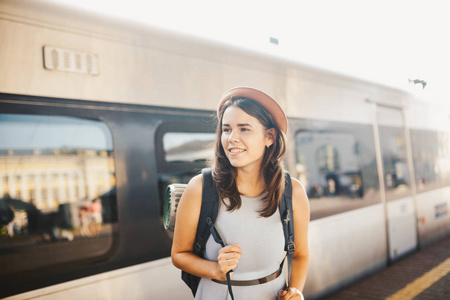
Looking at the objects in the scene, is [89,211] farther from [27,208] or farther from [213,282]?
[213,282]

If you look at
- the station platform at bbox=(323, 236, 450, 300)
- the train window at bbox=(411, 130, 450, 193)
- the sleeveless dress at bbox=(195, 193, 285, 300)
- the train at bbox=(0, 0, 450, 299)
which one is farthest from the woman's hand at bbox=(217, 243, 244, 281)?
the train window at bbox=(411, 130, 450, 193)

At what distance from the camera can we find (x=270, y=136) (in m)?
1.55

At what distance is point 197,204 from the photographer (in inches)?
56.6

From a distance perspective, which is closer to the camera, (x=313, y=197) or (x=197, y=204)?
(x=197, y=204)

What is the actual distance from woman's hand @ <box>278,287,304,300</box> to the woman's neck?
1.36 ft

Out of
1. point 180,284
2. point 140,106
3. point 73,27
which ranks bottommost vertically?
point 180,284

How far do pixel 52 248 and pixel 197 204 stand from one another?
1310 mm

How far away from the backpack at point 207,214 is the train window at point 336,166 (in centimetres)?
235

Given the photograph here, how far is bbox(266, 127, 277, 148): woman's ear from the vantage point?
154 cm

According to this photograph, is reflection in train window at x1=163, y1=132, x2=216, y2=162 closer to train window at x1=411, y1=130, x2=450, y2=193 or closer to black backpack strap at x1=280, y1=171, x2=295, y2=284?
black backpack strap at x1=280, y1=171, x2=295, y2=284

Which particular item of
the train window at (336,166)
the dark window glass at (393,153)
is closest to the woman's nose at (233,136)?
the train window at (336,166)

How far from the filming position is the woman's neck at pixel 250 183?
152cm

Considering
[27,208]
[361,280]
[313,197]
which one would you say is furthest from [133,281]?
[361,280]

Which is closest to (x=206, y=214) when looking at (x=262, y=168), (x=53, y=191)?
(x=262, y=168)
